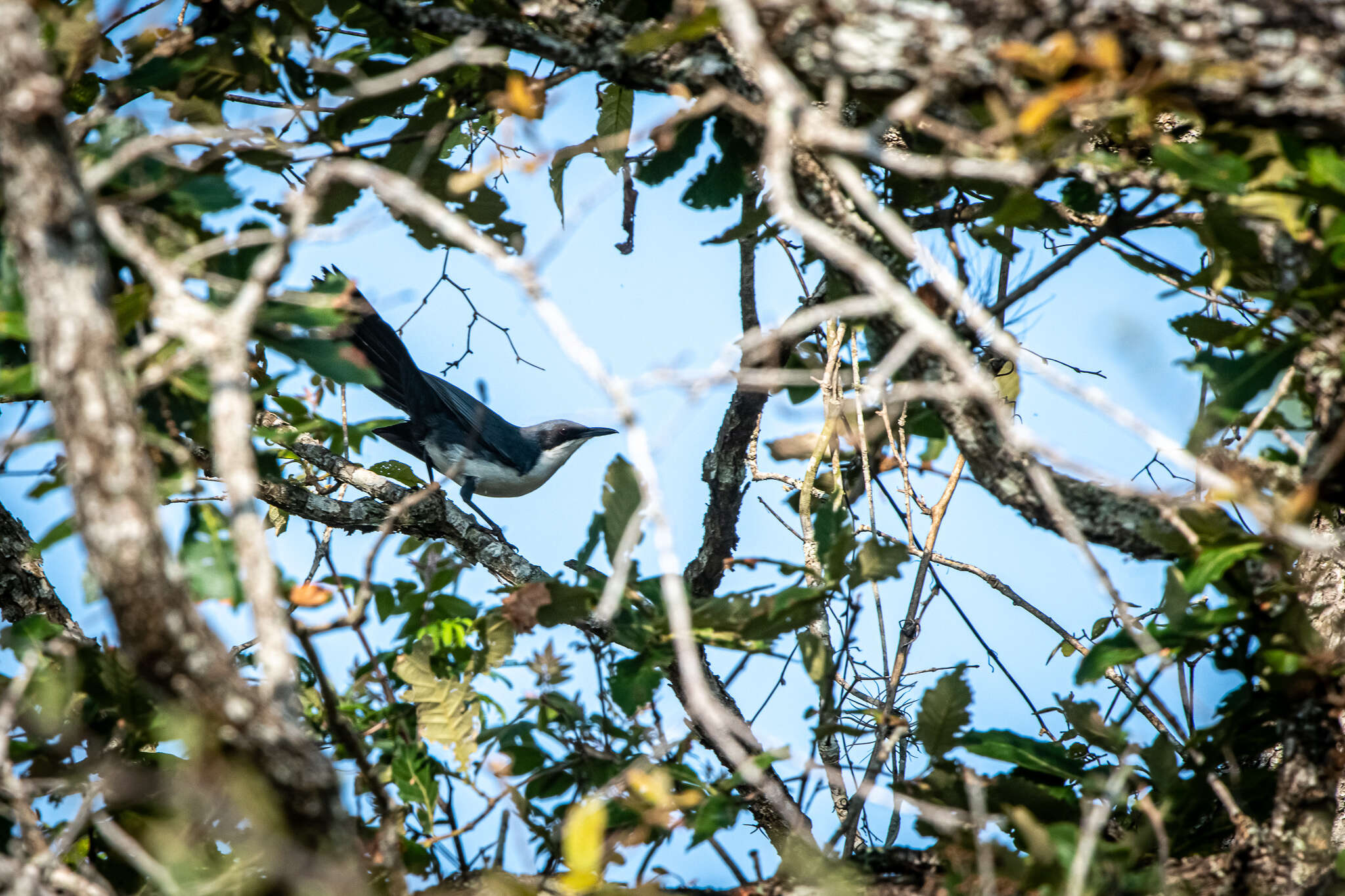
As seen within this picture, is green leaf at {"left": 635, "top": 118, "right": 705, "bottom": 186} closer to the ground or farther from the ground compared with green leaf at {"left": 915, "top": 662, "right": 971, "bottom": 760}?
farther from the ground

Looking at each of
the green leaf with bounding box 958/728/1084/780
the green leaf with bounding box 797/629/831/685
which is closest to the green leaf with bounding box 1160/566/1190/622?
the green leaf with bounding box 958/728/1084/780

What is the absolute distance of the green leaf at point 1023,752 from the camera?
239cm

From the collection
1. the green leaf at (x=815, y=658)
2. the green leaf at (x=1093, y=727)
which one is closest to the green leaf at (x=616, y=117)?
the green leaf at (x=815, y=658)

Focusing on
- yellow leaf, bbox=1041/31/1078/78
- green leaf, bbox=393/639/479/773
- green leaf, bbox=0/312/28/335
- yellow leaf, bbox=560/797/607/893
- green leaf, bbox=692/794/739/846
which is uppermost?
green leaf, bbox=0/312/28/335

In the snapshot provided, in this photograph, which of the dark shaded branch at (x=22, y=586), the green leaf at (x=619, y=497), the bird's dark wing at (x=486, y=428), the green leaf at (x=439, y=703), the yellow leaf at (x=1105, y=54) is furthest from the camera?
the bird's dark wing at (x=486, y=428)

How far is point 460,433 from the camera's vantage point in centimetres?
655

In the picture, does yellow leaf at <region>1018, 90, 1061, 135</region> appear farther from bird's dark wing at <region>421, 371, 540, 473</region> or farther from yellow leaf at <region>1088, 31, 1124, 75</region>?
bird's dark wing at <region>421, 371, 540, 473</region>

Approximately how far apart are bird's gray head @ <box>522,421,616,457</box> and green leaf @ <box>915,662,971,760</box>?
5428 mm

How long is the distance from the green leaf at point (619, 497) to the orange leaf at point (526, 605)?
0.83 ft

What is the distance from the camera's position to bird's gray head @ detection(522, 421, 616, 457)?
25.4 feet

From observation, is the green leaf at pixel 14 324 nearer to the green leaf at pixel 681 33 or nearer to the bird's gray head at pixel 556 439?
the green leaf at pixel 681 33

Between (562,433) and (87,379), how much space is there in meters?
6.20

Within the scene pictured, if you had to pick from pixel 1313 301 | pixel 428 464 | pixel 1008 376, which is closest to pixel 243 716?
pixel 1313 301

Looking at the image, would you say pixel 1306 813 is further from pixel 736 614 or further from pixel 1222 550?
pixel 736 614
